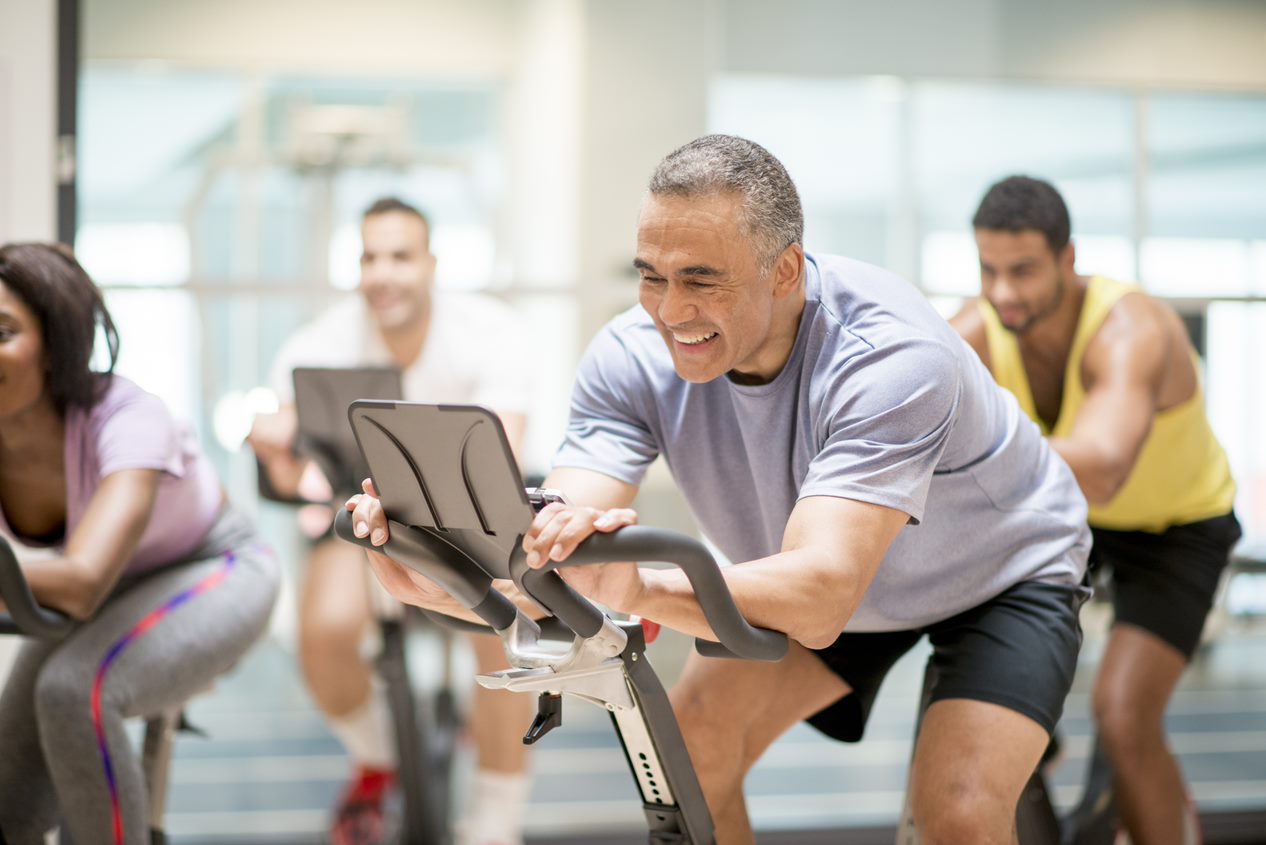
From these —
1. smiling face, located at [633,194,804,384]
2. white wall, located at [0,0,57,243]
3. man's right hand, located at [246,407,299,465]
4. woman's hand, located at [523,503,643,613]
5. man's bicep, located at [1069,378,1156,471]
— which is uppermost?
white wall, located at [0,0,57,243]

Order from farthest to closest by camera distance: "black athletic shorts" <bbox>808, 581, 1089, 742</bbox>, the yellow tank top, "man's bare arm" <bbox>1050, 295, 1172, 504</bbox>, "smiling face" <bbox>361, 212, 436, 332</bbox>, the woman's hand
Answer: "smiling face" <bbox>361, 212, 436, 332</bbox>
the yellow tank top
"man's bare arm" <bbox>1050, 295, 1172, 504</bbox>
"black athletic shorts" <bbox>808, 581, 1089, 742</bbox>
the woman's hand

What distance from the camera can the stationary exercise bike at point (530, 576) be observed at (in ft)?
4.30

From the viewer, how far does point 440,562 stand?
4.71ft

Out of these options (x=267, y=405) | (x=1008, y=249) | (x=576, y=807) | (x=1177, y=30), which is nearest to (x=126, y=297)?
(x=267, y=405)

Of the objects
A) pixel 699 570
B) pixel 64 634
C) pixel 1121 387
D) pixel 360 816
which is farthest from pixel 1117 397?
pixel 360 816

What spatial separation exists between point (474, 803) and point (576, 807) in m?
0.51

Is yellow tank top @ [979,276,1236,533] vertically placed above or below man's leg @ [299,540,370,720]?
above

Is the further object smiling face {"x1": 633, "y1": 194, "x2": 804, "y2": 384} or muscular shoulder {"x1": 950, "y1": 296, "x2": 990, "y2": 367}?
muscular shoulder {"x1": 950, "y1": 296, "x2": 990, "y2": 367}

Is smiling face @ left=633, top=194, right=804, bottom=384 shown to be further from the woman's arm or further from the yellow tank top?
the yellow tank top

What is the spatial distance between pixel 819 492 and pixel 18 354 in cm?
134

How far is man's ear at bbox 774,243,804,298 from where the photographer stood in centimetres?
166

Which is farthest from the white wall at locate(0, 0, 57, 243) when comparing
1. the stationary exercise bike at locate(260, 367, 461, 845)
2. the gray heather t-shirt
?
the gray heather t-shirt

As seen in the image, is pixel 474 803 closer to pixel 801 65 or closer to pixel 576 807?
pixel 576 807

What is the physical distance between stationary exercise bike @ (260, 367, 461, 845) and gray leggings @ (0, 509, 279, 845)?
44 cm
